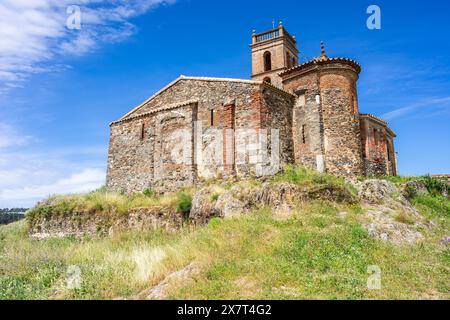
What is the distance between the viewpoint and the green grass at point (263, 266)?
23.2ft

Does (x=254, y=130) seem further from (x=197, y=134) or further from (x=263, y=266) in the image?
(x=263, y=266)

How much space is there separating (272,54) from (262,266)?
84.7ft

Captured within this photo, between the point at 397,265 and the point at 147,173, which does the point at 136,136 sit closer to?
the point at 147,173

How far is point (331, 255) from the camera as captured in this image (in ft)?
28.5

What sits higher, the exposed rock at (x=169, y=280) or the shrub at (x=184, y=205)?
the shrub at (x=184, y=205)

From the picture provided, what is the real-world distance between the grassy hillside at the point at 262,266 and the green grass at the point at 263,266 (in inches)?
0.9

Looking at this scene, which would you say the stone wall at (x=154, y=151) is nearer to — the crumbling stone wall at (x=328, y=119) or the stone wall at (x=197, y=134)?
the stone wall at (x=197, y=134)

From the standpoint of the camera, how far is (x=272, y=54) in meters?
30.3

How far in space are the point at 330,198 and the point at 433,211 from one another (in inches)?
295

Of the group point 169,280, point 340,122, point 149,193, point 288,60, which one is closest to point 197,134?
point 149,193

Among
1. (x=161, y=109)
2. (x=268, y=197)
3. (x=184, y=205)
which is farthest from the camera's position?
(x=161, y=109)

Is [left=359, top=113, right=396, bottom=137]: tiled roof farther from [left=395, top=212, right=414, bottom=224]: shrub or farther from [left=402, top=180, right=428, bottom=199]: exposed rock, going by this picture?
[left=395, top=212, right=414, bottom=224]: shrub

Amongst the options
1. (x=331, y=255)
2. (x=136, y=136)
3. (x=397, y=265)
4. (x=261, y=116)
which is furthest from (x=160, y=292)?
(x=136, y=136)

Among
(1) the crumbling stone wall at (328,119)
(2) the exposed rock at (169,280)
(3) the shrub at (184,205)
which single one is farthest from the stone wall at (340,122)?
(2) the exposed rock at (169,280)
